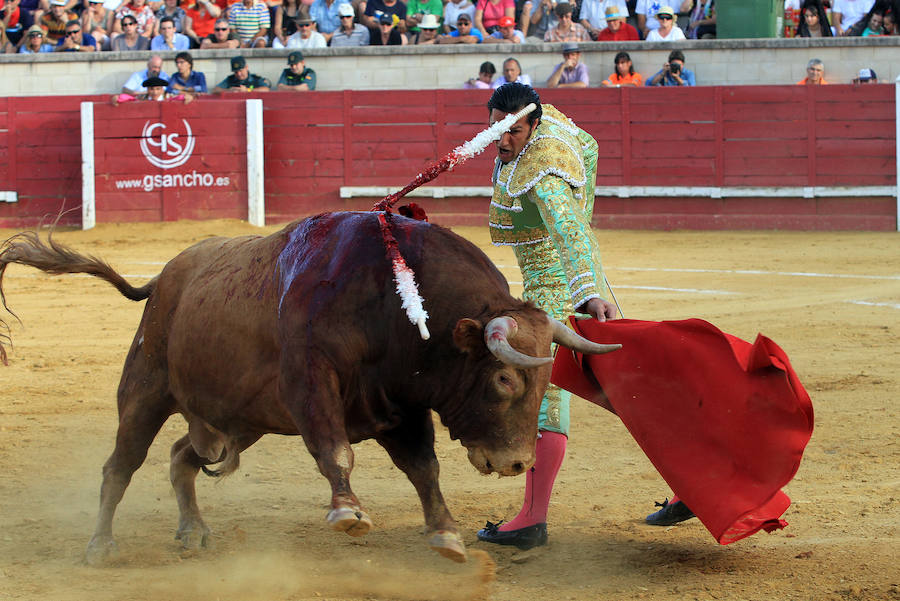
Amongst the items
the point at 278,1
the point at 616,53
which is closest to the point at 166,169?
the point at 278,1

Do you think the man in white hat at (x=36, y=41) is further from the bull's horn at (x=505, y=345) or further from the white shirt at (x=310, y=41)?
the bull's horn at (x=505, y=345)

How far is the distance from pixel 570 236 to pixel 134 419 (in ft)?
4.53

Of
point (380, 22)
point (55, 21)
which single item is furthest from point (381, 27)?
point (55, 21)

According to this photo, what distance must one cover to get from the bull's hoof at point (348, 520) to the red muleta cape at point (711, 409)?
84 cm

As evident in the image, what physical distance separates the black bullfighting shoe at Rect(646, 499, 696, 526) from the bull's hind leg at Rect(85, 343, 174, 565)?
1.43 metres

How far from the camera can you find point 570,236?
9.87ft

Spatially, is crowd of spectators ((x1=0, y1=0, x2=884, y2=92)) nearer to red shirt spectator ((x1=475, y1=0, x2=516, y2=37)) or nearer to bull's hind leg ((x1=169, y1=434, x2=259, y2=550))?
red shirt spectator ((x1=475, y1=0, x2=516, y2=37))

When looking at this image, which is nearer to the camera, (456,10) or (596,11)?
(596,11)

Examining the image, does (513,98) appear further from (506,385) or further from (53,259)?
(53,259)

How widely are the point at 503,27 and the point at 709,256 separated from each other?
147 inches

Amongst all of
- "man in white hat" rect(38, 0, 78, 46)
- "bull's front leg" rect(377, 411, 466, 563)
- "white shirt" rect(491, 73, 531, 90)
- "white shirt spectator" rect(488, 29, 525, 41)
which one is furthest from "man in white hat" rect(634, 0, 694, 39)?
"bull's front leg" rect(377, 411, 466, 563)

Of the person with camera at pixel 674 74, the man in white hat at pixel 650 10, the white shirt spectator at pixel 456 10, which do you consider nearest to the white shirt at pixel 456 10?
the white shirt spectator at pixel 456 10

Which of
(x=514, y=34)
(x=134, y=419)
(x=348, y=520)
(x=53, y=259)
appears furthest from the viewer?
(x=514, y=34)

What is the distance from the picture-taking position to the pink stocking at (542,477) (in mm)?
3240
